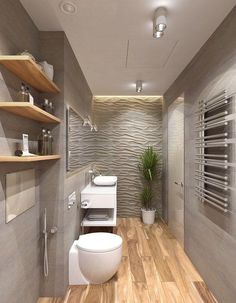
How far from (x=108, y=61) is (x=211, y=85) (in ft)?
4.09

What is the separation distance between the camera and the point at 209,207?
2.13 meters

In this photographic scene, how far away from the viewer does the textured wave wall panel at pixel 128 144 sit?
446 cm

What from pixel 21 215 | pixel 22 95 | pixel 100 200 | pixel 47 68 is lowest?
pixel 100 200

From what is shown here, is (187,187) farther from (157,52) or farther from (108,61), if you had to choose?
(108,61)

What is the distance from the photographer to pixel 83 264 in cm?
213

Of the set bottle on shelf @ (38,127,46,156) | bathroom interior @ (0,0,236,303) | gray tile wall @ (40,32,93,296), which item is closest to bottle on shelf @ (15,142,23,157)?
bathroom interior @ (0,0,236,303)

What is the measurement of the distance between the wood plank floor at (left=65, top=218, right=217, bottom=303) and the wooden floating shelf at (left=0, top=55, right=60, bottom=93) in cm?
189

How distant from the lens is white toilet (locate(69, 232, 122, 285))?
2069 millimetres

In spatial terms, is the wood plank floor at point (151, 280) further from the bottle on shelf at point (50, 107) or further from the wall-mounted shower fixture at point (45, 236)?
the bottle on shelf at point (50, 107)

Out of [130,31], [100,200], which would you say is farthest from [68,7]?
[100,200]

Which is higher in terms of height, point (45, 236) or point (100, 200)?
point (100, 200)

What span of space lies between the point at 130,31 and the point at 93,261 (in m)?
2.15

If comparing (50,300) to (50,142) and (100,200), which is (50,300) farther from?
(50,142)

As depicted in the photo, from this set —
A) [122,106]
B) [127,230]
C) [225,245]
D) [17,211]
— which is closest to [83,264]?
[17,211]
